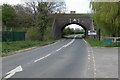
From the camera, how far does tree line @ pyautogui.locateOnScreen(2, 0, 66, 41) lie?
46.6 m

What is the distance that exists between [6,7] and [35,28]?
84.8ft

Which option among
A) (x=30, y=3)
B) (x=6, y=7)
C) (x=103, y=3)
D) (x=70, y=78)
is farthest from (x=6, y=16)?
(x=70, y=78)

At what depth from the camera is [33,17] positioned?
52156mm

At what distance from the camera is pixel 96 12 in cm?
3344

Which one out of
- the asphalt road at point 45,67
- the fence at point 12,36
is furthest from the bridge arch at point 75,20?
the asphalt road at point 45,67

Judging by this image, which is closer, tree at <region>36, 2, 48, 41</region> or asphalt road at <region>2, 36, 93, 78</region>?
asphalt road at <region>2, 36, 93, 78</region>

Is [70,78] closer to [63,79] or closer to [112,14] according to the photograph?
[63,79]

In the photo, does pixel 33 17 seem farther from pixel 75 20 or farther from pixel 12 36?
pixel 75 20

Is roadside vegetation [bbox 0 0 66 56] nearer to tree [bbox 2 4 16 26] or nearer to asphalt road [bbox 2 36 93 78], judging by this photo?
tree [bbox 2 4 16 26]

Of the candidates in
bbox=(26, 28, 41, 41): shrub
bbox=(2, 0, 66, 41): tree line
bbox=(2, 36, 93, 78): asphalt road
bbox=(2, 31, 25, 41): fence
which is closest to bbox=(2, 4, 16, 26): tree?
bbox=(2, 0, 66, 41): tree line

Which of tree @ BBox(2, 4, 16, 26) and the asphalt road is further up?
tree @ BBox(2, 4, 16, 26)

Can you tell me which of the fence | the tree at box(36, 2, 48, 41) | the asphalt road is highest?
the tree at box(36, 2, 48, 41)

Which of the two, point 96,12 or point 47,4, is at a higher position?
point 47,4

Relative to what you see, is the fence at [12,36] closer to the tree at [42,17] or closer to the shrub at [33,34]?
the shrub at [33,34]
